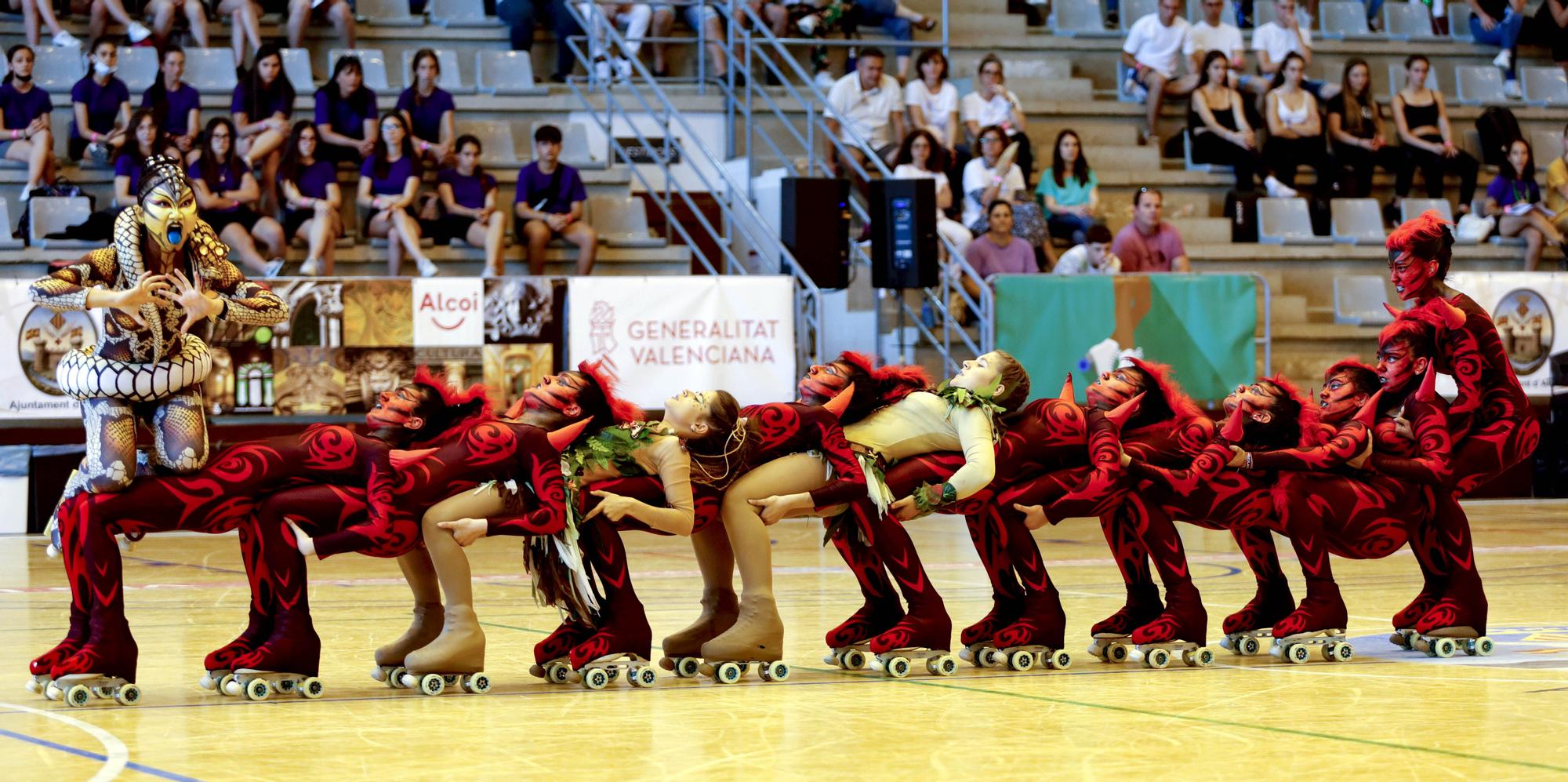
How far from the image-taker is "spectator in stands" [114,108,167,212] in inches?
520

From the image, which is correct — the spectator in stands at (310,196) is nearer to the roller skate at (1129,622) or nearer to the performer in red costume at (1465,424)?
the roller skate at (1129,622)

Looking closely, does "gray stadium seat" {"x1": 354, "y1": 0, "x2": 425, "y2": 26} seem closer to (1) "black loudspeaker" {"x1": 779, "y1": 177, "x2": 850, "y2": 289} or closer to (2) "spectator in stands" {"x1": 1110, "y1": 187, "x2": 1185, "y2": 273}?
(1) "black loudspeaker" {"x1": 779, "y1": 177, "x2": 850, "y2": 289}

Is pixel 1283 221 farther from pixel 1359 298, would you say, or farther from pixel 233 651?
pixel 233 651

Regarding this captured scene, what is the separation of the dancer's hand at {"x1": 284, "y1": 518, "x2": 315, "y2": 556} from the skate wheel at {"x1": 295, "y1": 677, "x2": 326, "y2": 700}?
0.35 m

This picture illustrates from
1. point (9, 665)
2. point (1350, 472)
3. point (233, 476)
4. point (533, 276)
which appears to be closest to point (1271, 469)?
point (1350, 472)

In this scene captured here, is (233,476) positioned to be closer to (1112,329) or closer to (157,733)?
→ (157,733)

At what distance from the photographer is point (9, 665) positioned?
6031mm

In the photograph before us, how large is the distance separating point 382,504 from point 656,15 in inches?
460

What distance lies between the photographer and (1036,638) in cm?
593

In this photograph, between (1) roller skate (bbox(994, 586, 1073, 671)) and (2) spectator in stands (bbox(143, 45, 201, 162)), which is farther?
(2) spectator in stands (bbox(143, 45, 201, 162))

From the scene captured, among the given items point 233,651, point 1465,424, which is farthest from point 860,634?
point 1465,424

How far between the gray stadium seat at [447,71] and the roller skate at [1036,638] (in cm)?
1068

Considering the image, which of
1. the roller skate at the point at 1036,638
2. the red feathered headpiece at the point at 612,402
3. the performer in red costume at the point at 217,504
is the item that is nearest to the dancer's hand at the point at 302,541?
the performer in red costume at the point at 217,504

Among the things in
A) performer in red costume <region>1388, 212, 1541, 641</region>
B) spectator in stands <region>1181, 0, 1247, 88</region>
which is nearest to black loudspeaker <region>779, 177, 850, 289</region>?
spectator in stands <region>1181, 0, 1247, 88</region>
